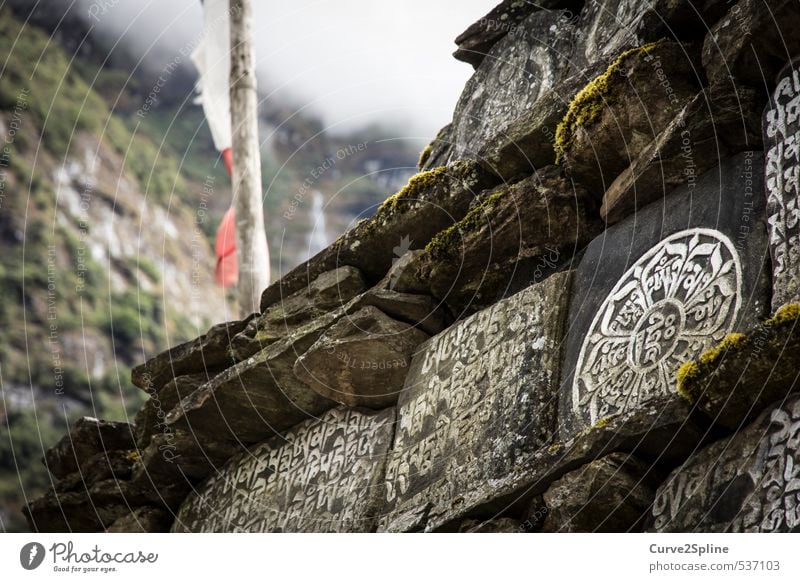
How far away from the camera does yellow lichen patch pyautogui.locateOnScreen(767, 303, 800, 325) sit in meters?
8.16

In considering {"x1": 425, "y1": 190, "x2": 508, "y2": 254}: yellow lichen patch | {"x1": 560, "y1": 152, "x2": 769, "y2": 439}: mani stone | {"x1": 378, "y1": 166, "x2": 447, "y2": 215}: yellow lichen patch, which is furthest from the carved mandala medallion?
{"x1": 378, "y1": 166, "x2": 447, "y2": 215}: yellow lichen patch

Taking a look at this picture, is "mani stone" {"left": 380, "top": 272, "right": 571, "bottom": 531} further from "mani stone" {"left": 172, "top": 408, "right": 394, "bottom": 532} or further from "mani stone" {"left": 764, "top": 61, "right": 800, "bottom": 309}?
"mani stone" {"left": 764, "top": 61, "right": 800, "bottom": 309}

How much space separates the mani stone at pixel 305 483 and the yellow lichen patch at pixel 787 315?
15.8ft

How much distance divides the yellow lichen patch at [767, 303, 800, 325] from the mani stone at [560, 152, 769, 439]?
31.3 inches

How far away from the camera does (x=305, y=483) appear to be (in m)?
13.3

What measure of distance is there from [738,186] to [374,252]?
4.76 metres

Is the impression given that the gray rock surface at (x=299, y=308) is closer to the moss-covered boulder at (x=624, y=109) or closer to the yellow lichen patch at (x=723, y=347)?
the moss-covered boulder at (x=624, y=109)

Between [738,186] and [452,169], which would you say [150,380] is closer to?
[452,169]

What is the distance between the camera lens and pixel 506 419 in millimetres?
10906

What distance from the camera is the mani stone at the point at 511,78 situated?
14.2 meters

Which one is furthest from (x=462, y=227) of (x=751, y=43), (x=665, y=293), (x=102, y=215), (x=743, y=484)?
(x=102, y=215)

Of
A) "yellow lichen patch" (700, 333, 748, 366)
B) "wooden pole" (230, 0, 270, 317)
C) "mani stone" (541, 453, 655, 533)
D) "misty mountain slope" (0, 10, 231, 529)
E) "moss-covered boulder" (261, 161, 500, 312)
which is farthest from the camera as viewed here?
"misty mountain slope" (0, 10, 231, 529)

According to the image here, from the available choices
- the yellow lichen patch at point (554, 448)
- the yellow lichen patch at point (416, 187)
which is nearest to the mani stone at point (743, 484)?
the yellow lichen patch at point (554, 448)

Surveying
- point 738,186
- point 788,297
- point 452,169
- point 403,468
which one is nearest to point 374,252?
point 452,169
